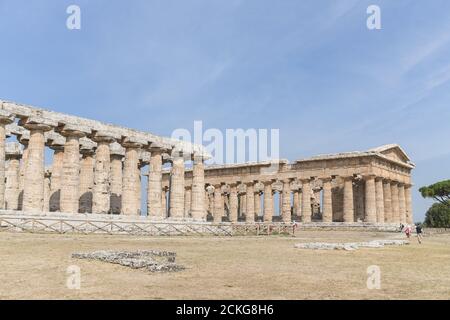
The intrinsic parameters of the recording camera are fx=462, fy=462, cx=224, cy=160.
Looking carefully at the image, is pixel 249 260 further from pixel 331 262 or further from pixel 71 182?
pixel 71 182

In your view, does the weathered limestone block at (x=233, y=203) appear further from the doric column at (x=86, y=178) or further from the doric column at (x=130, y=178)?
the doric column at (x=86, y=178)

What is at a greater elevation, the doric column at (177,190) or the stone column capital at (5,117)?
the stone column capital at (5,117)

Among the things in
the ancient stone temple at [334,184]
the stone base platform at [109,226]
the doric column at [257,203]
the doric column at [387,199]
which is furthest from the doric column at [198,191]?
the doric column at [387,199]

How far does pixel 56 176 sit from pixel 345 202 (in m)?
32.7

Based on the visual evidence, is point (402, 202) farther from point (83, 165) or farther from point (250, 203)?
point (83, 165)

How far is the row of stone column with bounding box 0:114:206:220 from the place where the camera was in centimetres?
3447

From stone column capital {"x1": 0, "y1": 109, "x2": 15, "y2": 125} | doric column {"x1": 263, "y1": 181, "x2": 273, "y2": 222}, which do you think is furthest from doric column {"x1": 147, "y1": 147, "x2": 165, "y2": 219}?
doric column {"x1": 263, "y1": 181, "x2": 273, "y2": 222}

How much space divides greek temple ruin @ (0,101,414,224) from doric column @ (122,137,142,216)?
9 centimetres

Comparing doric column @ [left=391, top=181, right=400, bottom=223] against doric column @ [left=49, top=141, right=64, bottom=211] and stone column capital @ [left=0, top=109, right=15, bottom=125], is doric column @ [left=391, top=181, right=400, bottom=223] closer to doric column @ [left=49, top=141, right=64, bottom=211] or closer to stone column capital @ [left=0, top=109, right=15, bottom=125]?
doric column @ [left=49, top=141, right=64, bottom=211]

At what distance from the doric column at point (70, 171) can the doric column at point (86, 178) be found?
505 cm

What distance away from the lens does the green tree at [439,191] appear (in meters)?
75.8

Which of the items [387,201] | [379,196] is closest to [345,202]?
[379,196]

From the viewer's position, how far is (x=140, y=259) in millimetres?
13820
